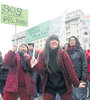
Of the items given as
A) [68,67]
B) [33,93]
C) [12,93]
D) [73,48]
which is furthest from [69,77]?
[73,48]

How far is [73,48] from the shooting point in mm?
3934

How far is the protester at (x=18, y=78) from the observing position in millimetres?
2943

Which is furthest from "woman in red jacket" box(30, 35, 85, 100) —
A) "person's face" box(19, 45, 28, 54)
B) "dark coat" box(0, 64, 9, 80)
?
"dark coat" box(0, 64, 9, 80)

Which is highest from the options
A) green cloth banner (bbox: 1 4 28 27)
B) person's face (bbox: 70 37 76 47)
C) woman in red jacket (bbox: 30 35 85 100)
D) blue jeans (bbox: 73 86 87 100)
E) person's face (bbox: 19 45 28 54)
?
green cloth banner (bbox: 1 4 28 27)

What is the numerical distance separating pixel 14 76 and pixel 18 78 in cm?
12

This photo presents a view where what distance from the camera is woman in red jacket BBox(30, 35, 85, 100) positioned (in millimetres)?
2520

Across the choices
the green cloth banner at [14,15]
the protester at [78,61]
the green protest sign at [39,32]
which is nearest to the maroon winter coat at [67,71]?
the protester at [78,61]

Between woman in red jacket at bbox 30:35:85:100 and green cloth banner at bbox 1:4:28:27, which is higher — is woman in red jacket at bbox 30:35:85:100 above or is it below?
below

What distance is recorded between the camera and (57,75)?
2551mm

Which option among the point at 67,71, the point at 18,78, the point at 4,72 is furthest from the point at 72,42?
the point at 4,72

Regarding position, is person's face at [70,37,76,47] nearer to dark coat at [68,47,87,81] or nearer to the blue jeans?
dark coat at [68,47,87,81]

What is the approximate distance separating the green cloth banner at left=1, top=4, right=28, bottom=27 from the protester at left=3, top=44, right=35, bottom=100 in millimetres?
3359

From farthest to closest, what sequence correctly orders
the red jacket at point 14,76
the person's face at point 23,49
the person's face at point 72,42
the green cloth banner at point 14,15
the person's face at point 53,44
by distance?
the green cloth banner at point 14,15 → the person's face at point 72,42 → the person's face at point 23,49 → the red jacket at point 14,76 → the person's face at point 53,44

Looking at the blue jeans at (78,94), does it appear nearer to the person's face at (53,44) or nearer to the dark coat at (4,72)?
the person's face at (53,44)
